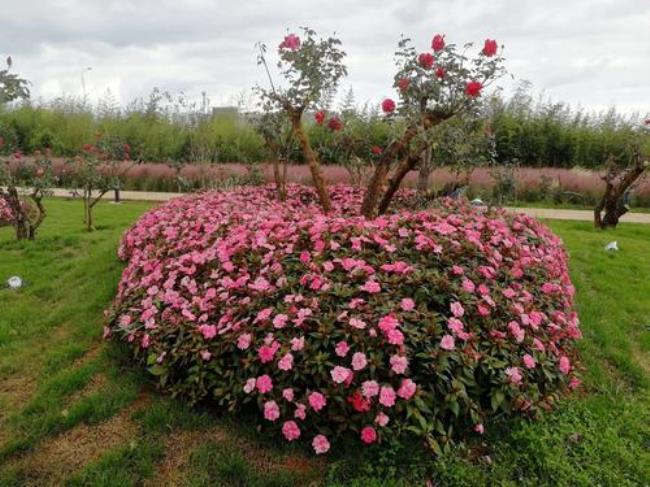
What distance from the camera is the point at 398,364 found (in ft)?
6.68

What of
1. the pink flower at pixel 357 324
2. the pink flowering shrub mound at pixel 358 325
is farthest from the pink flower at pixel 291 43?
the pink flower at pixel 357 324

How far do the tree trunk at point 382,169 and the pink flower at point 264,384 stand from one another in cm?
255

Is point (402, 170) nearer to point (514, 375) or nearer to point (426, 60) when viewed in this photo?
point (426, 60)

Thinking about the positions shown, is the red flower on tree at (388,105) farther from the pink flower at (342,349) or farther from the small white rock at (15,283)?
the small white rock at (15,283)

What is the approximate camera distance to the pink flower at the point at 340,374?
2.00m

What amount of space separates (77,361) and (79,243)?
11.0ft

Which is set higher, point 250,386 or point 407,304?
point 407,304

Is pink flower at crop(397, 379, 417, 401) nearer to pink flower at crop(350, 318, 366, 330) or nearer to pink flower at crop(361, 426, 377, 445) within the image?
pink flower at crop(361, 426, 377, 445)

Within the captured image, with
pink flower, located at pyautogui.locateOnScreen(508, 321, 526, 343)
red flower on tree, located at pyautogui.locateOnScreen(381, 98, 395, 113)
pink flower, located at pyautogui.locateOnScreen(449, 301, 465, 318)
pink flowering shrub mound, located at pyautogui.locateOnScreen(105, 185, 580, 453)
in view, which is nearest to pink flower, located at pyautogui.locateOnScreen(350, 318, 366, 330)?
pink flowering shrub mound, located at pyautogui.locateOnScreen(105, 185, 580, 453)

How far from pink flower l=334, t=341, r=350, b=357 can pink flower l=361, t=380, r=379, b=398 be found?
149 mm

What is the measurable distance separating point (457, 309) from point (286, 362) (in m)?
0.81

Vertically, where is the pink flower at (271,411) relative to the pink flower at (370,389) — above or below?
below

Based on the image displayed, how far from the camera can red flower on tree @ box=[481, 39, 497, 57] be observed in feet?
13.7

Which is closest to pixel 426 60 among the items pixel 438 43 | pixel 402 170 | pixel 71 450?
pixel 438 43
